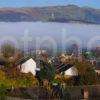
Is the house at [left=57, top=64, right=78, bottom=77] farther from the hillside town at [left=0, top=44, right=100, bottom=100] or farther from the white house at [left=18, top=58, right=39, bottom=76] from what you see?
the white house at [left=18, top=58, right=39, bottom=76]

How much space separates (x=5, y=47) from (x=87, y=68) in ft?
14.3

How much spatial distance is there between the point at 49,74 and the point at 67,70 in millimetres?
4661

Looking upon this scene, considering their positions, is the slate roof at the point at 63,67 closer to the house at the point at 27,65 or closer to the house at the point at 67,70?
the house at the point at 67,70

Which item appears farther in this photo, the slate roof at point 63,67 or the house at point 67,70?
the slate roof at point 63,67

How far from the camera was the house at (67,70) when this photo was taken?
23.2 m

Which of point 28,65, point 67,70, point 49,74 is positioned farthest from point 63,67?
point 49,74

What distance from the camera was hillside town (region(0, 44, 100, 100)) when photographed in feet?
39.7

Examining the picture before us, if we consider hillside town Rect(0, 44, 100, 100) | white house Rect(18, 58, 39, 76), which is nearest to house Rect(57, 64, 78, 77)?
hillside town Rect(0, 44, 100, 100)

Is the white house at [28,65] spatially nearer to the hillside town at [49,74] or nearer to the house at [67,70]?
the hillside town at [49,74]

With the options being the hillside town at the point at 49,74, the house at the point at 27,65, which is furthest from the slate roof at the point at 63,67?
the house at the point at 27,65

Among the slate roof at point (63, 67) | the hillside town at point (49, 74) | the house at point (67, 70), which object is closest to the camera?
the hillside town at point (49, 74)

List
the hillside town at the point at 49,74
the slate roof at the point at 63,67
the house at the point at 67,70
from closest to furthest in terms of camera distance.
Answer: the hillside town at the point at 49,74 → the house at the point at 67,70 → the slate roof at the point at 63,67

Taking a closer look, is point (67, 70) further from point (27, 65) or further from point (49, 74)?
point (49, 74)

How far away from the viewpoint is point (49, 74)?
62.6 feet
